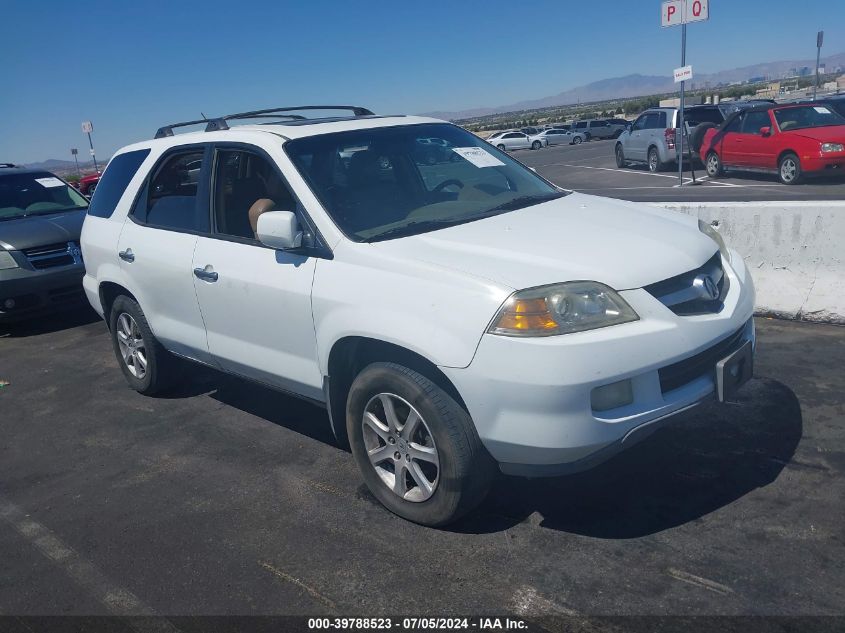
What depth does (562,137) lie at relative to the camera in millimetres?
49156

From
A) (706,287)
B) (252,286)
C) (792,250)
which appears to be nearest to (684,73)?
(792,250)

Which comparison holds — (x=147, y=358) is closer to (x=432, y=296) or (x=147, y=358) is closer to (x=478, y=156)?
(x=478, y=156)

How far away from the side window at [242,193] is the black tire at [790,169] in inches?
527

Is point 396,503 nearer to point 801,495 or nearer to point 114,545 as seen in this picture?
point 114,545

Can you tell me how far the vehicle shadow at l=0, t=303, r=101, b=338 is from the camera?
8.62 metres

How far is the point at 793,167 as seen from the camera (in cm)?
1495

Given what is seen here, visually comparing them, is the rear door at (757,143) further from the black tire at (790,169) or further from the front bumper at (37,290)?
the front bumper at (37,290)

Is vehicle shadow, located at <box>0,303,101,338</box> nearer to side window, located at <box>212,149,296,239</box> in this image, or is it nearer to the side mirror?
side window, located at <box>212,149,296,239</box>

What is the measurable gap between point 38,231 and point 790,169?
44.6 feet

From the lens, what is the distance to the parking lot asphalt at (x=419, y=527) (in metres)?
2.99

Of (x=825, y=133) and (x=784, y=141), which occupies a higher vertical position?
(x=825, y=133)

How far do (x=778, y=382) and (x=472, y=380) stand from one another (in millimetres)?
2765

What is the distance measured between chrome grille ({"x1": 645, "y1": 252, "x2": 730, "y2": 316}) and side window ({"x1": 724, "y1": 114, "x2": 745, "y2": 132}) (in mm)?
14569

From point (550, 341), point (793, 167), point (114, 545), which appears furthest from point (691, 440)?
point (793, 167)
